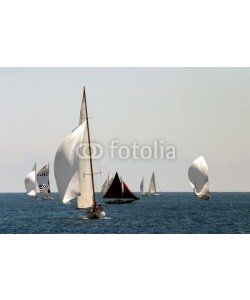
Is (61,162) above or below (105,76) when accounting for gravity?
below

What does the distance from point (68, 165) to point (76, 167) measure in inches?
24.7

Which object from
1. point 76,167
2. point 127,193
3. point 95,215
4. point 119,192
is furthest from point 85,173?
point 127,193

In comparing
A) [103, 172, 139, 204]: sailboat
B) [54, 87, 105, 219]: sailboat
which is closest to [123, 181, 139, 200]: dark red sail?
[103, 172, 139, 204]: sailboat

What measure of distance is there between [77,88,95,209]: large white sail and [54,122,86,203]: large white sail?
0.62 m

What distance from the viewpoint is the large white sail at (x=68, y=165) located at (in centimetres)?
4184

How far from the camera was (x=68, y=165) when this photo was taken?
42.1m

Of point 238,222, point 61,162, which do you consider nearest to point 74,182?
point 61,162

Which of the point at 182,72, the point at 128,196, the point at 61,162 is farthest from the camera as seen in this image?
the point at 128,196

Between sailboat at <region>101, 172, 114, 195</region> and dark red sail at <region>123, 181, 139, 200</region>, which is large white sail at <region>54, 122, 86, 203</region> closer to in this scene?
sailboat at <region>101, 172, 114, 195</region>

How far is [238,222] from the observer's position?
56.1 meters

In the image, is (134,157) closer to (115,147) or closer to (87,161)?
(115,147)

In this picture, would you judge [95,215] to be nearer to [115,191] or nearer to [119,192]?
[115,191]

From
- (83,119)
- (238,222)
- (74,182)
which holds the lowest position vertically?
(238,222)

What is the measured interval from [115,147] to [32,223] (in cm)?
1337
